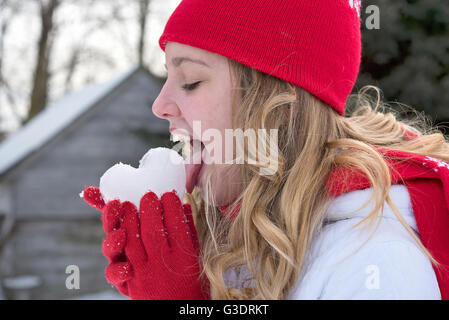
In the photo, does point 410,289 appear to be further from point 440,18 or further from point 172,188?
point 440,18

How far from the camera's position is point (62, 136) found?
28.3 feet

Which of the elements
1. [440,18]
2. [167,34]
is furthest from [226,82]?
[440,18]

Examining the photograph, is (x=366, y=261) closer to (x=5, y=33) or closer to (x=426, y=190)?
(x=426, y=190)

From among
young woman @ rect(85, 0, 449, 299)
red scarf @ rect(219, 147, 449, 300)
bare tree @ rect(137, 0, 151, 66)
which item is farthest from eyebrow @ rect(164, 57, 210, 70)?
bare tree @ rect(137, 0, 151, 66)

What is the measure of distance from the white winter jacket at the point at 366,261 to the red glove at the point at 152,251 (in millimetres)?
351

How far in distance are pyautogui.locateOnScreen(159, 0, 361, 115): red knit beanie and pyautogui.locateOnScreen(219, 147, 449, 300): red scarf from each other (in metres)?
0.34

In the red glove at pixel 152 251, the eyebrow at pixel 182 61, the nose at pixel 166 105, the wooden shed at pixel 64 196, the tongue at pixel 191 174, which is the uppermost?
the eyebrow at pixel 182 61

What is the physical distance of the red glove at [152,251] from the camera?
1.46m

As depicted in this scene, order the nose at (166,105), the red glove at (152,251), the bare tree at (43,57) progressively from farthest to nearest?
the bare tree at (43,57) < the nose at (166,105) < the red glove at (152,251)

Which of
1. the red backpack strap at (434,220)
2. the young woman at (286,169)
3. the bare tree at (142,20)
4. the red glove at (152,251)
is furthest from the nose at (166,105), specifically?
the bare tree at (142,20)

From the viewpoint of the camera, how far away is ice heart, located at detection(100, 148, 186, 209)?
1.59 m

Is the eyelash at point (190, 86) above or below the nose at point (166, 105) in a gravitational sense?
above

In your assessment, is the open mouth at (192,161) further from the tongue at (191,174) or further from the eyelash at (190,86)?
the eyelash at (190,86)

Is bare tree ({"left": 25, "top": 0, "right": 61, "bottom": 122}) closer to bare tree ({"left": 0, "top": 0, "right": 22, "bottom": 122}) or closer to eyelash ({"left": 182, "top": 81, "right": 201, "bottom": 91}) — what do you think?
bare tree ({"left": 0, "top": 0, "right": 22, "bottom": 122})
